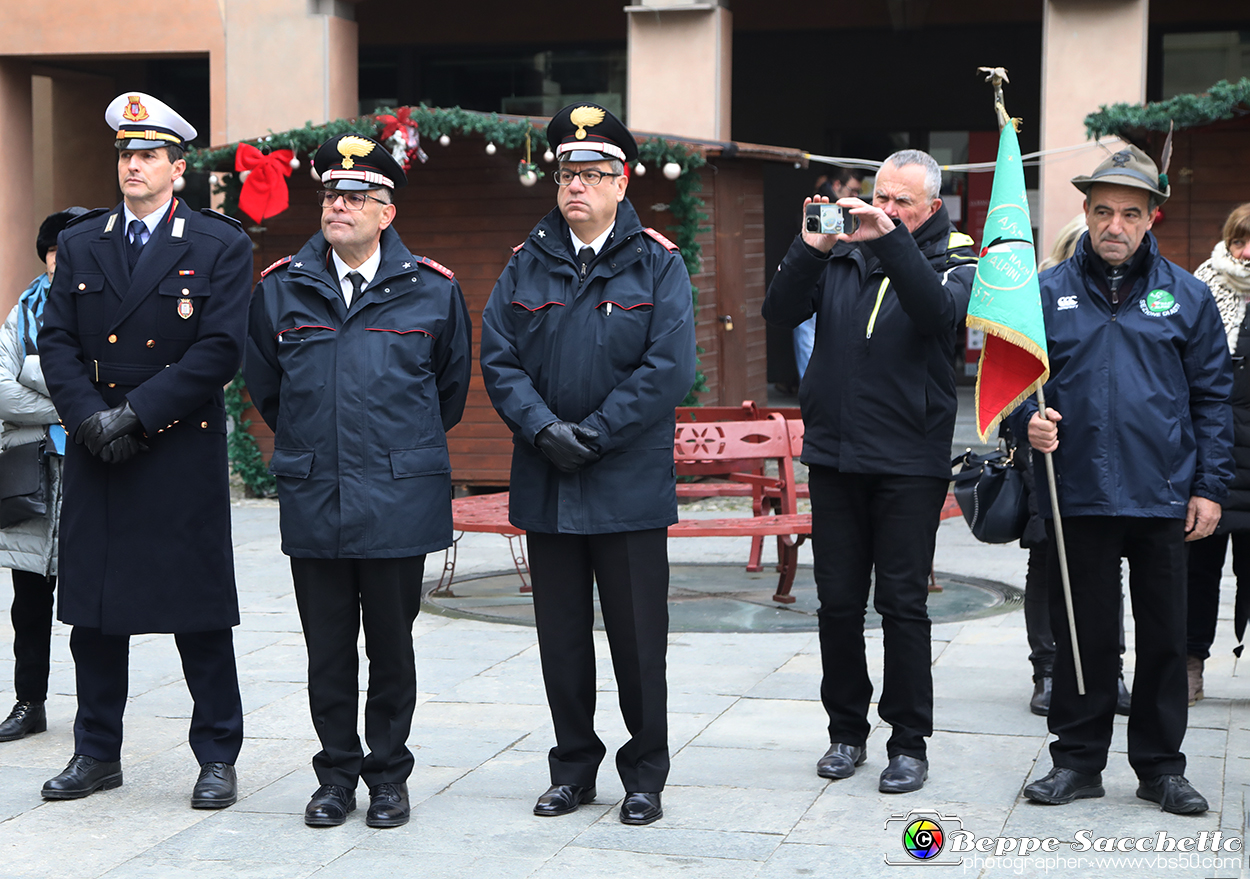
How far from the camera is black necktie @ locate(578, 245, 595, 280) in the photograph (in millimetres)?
4617

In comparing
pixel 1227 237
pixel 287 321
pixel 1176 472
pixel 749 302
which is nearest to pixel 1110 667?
pixel 1176 472

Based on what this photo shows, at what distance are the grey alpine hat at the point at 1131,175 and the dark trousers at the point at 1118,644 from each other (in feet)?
3.35

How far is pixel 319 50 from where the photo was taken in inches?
577

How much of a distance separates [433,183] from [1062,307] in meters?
7.52

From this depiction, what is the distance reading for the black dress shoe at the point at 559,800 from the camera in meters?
4.57

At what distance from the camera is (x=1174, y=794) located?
452cm

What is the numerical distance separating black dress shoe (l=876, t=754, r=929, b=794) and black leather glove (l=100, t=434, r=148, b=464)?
100 inches

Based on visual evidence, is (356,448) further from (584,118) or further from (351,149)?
(584,118)

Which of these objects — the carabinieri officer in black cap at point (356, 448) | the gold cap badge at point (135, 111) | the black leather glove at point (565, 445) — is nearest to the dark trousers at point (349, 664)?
the carabinieri officer in black cap at point (356, 448)

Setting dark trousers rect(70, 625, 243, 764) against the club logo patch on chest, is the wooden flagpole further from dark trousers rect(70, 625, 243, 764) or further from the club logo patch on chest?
dark trousers rect(70, 625, 243, 764)

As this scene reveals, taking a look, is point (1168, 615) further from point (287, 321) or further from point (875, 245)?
point (287, 321)

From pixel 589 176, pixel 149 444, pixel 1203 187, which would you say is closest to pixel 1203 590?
pixel 589 176

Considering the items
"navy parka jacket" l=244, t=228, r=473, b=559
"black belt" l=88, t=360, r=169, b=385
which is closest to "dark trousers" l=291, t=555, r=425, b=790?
"navy parka jacket" l=244, t=228, r=473, b=559

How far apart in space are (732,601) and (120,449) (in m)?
4.02
